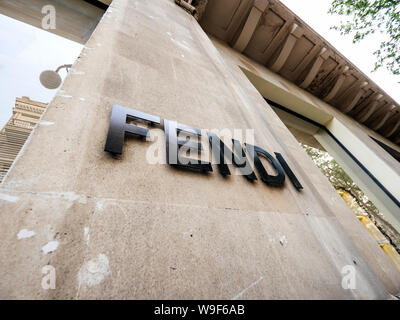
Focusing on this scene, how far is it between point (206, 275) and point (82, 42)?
5.57 metres

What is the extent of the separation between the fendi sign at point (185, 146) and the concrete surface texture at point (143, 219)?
0.07m

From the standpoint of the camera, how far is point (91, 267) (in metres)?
0.65

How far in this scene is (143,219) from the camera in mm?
863

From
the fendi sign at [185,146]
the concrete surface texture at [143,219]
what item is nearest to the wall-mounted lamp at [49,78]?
the concrete surface texture at [143,219]

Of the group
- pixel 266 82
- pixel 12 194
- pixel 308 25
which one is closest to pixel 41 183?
pixel 12 194

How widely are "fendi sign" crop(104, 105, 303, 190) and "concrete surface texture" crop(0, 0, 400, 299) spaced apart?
0.07 meters

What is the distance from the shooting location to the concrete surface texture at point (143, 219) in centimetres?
64

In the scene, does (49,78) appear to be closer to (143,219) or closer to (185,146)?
(185,146)

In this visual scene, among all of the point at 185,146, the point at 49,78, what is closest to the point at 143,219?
the point at 185,146

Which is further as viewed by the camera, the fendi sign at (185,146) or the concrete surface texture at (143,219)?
the fendi sign at (185,146)

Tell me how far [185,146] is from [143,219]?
64cm

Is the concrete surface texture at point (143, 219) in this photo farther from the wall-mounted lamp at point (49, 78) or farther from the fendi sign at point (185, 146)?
the wall-mounted lamp at point (49, 78)

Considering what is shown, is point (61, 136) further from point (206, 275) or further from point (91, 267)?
point (206, 275)
